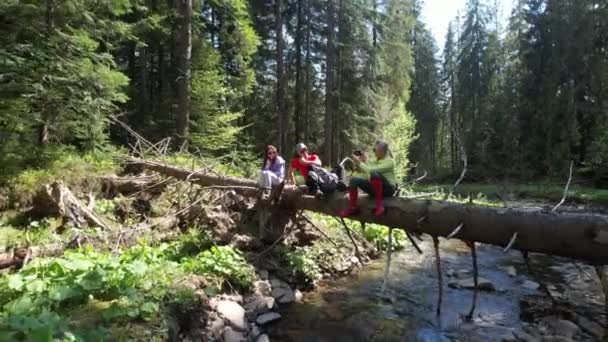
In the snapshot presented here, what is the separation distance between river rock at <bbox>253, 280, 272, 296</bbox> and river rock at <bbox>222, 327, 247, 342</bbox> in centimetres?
121

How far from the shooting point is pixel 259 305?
19.9 feet

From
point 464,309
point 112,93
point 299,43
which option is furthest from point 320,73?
point 464,309

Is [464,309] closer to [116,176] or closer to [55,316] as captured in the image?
[55,316]

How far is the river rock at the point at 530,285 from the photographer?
750 centimetres

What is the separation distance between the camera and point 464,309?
6441 millimetres

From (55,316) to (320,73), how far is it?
22047 millimetres

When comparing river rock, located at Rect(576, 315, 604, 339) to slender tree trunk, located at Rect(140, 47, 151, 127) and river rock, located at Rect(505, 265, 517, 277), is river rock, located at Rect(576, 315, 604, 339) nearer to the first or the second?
river rock, located at Rect(505, 265, 517, 277)

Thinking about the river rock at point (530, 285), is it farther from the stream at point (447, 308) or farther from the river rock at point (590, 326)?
the river rock at point (590, 326)

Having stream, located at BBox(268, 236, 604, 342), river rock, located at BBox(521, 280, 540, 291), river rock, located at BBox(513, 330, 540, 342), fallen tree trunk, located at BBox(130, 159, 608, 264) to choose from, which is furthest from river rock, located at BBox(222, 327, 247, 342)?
river rock, located at BBox(521, 280, 540, 291)

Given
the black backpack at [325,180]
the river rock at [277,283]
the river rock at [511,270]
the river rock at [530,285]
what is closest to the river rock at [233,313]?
the river rock at [277,283]

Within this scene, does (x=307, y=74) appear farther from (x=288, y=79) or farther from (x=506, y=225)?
(x=506, y=225)

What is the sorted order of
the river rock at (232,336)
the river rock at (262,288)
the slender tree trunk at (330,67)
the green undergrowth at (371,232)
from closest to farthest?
the river rock at (232,336) → the river rock at (262,288) → the green undergrowth at (371,232) → the slender tree trunk at (330,67)

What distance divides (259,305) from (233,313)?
0.63 metres

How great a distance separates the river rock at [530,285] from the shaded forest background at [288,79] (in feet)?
23.9
